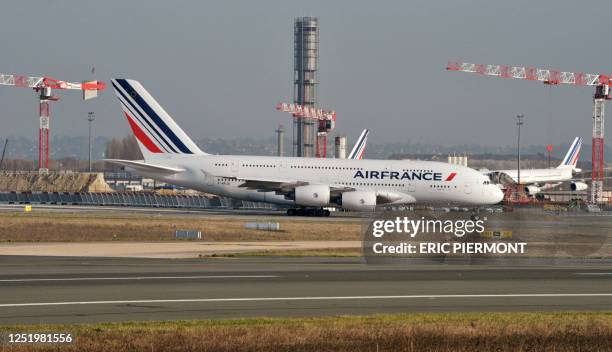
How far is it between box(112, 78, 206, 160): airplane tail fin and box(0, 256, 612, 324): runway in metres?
37.3

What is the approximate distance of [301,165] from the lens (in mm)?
66188

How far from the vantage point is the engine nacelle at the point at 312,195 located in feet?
209

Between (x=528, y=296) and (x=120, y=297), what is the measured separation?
8914mm

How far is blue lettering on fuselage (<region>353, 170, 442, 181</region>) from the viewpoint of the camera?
2579 inches

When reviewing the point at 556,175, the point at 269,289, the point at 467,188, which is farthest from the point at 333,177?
the point at 556,175

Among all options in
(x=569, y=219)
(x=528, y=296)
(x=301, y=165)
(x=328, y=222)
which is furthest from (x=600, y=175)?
(x=528, y=296)

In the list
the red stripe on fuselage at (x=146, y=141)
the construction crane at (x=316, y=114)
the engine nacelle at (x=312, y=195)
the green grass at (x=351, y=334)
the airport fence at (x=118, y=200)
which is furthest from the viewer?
the construction crane at (x=316, y=114)

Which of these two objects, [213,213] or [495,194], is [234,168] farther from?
[495,194]

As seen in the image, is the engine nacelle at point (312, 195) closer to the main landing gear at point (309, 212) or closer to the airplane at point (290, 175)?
the airplane at point (290, 175)

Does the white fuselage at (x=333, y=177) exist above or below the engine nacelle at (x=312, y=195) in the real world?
above

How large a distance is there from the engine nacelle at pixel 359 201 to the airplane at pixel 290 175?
0.59m

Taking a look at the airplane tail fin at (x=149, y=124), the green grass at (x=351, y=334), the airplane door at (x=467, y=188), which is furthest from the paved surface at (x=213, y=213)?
the green grass at (x=351, y=334)

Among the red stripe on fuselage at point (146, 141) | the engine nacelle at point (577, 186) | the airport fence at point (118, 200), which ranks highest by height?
the red stripe on fuselage at point (146, 141)

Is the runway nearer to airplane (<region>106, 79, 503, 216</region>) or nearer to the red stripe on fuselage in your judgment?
airplane (<region>106, 79, 503, 216</region>)
